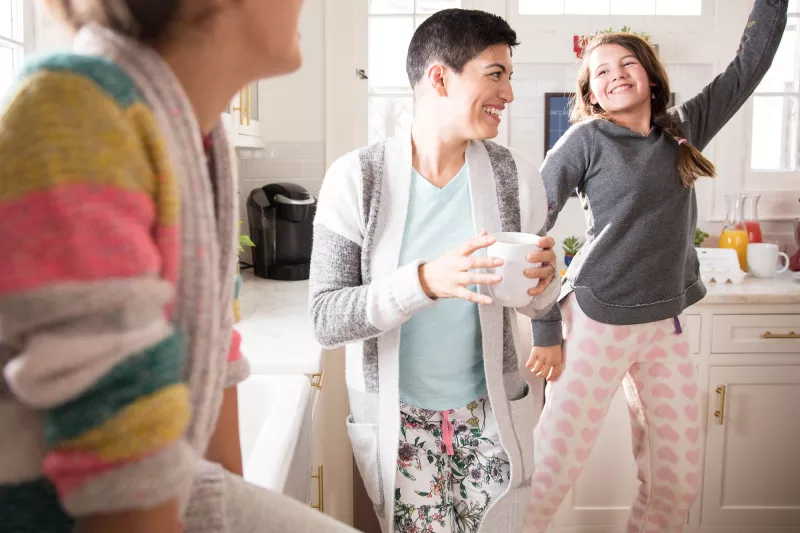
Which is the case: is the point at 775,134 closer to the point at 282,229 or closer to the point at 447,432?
the point at 282,229

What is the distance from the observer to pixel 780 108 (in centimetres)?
292

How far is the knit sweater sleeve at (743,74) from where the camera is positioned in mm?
1951

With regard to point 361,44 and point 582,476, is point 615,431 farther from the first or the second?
point 361,44

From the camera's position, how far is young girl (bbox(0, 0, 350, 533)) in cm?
38

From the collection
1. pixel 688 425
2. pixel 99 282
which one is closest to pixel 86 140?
pixel 99 282

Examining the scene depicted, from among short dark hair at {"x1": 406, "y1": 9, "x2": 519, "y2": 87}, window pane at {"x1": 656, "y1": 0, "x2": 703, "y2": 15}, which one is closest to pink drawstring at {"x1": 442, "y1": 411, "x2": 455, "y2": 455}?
short dark hair at {"x1": 406, "y1": 9, "x2": 519, "y2": 87}

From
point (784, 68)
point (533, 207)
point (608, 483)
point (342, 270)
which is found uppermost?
point (784, 68)

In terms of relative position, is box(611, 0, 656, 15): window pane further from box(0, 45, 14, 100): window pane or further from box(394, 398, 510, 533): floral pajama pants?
box(0, 45, 14, 100): window pane

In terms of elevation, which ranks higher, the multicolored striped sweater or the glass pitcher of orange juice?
the multicolored striped sweater

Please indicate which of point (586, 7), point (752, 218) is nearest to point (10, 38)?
point (586, 7)

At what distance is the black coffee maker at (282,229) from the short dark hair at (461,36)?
45.0 inches

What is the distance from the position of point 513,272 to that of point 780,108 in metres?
2.44

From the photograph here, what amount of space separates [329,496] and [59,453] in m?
1.74

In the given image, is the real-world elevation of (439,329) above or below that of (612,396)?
above
